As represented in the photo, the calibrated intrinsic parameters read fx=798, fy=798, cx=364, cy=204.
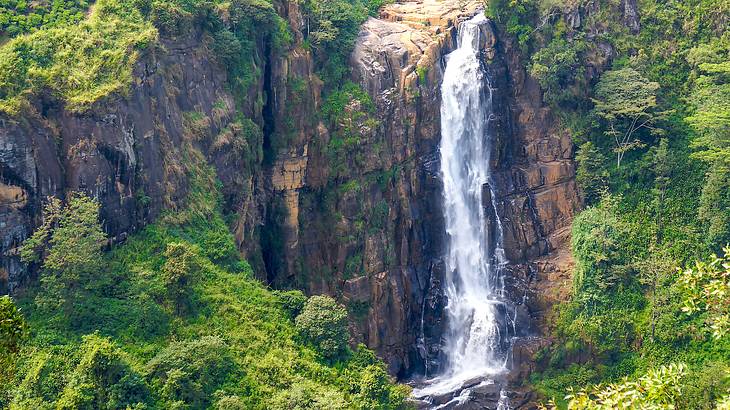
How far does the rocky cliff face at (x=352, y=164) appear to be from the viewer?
2475 cm

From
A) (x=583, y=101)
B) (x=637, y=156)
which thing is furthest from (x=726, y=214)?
(x=583, y=101)

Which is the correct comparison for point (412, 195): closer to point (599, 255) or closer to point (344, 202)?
point (344, 202)

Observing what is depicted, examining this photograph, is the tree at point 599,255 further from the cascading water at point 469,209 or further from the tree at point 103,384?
the tree at point 103,384

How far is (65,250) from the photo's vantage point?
21.9 meters

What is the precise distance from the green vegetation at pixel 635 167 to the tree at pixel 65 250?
1723 cm

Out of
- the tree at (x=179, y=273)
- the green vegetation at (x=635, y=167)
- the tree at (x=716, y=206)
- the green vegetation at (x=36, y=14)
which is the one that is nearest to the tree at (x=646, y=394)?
the tree at (x=179, y=273)

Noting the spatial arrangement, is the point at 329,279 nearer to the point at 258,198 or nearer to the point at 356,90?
the point at 258,198

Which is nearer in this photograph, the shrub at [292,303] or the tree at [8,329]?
the tree at [8,329]

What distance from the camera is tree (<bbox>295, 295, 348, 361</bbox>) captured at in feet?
80.4

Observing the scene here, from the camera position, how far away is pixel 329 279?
31.6 m

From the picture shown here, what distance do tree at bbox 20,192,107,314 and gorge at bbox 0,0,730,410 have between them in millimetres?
89

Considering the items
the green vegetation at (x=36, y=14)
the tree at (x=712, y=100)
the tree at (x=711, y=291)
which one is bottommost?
the tree at (x=711, y=291)

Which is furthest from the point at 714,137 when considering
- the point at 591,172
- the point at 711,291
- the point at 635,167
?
the point at 711,291

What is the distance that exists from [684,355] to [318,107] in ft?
55.1
